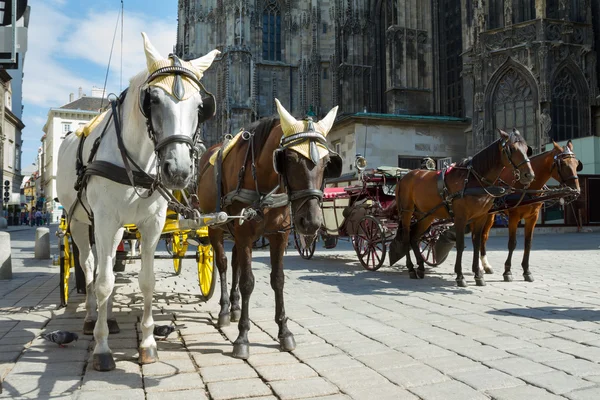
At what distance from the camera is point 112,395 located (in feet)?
10.0

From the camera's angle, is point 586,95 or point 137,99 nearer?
point 137,99

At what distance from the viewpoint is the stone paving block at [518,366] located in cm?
344

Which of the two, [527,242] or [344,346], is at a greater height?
[527,242]

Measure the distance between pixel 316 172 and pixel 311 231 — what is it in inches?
16.4

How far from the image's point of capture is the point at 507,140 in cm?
740

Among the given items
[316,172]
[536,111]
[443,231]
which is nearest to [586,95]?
[536,111]

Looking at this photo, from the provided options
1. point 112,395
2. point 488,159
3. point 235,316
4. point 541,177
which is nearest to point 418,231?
point 488,159

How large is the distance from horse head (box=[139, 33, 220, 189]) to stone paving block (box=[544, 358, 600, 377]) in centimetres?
283

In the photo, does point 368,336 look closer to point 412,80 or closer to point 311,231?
point 311,231

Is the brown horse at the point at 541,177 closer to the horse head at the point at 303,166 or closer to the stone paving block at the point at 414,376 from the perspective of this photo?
the stone paving block at the point at 414,376

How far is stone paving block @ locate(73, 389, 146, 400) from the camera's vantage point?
3018 millimetres

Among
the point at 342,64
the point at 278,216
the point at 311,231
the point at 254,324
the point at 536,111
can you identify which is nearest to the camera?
the point at 311,231

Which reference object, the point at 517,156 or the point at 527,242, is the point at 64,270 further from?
the point at 527,242

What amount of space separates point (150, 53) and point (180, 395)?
2167 mm
